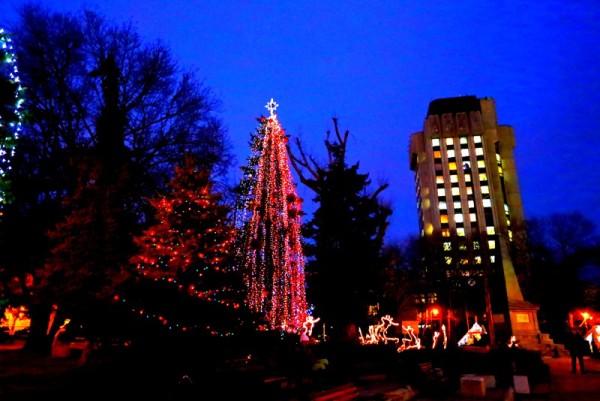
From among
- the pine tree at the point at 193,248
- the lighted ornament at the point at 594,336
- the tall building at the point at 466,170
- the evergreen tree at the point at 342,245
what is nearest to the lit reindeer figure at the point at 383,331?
the evergreen tree at the point at 342,245

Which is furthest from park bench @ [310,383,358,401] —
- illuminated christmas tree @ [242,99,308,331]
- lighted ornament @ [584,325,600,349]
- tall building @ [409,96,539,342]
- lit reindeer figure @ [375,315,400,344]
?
tall building @ [409,96,539,342]

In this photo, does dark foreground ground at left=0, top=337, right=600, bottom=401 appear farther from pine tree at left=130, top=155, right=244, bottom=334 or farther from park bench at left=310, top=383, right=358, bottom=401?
pine tree at left=130, top=155, right=244, bottom=334

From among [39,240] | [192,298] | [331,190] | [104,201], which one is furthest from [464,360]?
[39,240]

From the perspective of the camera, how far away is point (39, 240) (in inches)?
768

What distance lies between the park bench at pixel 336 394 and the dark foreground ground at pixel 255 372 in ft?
1.05

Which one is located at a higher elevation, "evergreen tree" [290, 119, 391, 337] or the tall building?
the tall building

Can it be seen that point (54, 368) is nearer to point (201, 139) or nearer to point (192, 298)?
point (192, 298)

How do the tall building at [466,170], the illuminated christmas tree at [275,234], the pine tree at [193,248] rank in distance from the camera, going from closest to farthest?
1. the pine tree at [193,248]
2. the illuminated christmas tree at [275,234]
3. the tall building at [466,170]

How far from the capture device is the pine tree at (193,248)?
522 inches

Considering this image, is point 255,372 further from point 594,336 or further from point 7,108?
point 594,336

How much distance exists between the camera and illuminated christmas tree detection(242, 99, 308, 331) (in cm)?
Answer: 1852

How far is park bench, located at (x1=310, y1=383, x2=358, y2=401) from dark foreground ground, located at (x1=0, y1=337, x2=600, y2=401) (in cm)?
32

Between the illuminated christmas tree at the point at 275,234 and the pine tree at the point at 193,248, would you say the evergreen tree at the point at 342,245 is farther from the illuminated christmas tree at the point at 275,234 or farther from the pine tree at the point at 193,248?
the pine tree at the point at 193,248

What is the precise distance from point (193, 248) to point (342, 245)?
1218cm
